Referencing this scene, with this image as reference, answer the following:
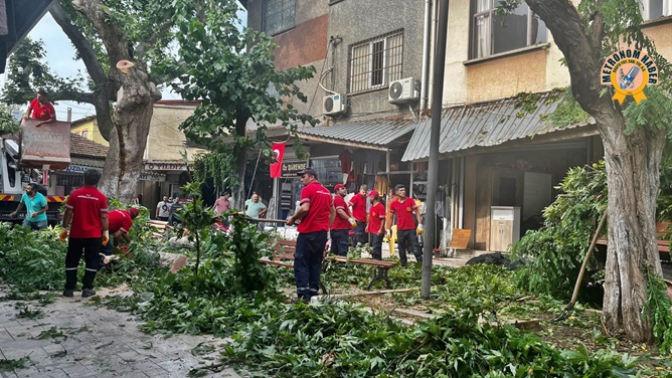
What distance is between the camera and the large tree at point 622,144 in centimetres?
582

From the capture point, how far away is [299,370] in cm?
477

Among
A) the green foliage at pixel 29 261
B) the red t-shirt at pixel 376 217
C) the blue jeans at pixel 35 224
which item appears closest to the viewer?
the green foliage at pixel 29 261

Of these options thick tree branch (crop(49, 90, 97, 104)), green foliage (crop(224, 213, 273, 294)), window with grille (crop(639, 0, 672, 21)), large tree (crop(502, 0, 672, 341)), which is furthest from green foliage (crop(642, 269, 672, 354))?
thick tree branch (crop(49, 90, 97, 104))

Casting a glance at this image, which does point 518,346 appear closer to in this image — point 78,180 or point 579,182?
point 579,182

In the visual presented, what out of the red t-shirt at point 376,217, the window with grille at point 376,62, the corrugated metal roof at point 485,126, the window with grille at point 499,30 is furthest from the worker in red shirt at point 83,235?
the window with grille at point 376,62

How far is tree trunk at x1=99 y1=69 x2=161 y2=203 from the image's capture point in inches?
579

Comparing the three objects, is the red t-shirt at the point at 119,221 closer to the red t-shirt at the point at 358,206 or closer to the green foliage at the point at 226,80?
the green foliage at the point at 226,80

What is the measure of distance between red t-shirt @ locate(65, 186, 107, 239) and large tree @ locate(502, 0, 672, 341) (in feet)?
20.8

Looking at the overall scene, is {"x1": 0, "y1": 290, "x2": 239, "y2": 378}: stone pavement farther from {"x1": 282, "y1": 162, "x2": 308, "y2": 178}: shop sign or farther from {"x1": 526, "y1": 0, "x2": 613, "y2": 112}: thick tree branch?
{"x1": 282, "y1": 162, "x2": 308, "y2": 178}: shop sign

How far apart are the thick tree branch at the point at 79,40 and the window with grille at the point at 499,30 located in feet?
38.4

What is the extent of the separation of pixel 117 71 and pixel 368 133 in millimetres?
6658

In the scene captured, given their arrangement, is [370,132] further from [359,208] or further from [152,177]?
[152,177]

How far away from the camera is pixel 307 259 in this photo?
797 cm

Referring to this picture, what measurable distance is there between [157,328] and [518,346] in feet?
12.4
